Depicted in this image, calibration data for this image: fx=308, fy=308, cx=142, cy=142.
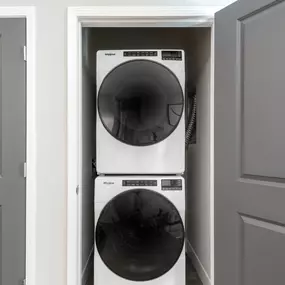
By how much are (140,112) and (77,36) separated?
64 centimetres

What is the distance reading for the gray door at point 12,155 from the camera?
1958 mm

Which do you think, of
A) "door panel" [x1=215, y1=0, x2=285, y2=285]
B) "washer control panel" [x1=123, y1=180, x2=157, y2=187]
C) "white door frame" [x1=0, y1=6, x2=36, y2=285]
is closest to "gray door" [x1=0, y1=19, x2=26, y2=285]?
"white door frame" [x1=0, y1=6, x2=36, y2=285]

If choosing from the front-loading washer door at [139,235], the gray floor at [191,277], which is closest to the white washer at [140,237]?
the front-loading washer door at [139,235]

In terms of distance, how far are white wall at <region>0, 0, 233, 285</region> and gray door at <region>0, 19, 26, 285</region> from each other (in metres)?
0.11

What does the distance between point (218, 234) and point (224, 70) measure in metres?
0.99

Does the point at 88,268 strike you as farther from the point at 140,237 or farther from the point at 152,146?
the point at 152,146

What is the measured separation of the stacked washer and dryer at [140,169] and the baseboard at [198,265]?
27cm

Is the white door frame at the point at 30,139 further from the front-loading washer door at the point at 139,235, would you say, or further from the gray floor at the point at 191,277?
the gray floor at the point at 191,277

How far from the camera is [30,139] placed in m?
1.96

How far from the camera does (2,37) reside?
77.4 inches

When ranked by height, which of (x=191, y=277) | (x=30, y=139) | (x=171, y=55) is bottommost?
(x=191, y=277)

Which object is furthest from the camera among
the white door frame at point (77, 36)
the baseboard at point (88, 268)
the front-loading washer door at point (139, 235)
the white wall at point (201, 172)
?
the baseboard at point (88, 268)

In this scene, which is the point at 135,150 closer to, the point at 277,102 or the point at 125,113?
the point at 125,113

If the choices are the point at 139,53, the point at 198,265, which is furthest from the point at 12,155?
the point at 198,265
